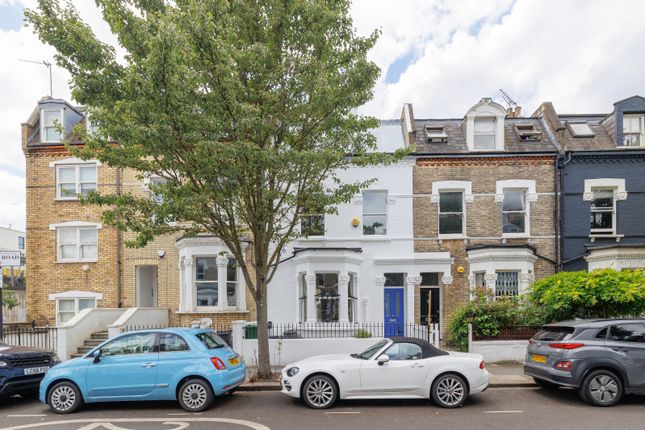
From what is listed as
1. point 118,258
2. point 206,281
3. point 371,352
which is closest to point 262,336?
point 371,352

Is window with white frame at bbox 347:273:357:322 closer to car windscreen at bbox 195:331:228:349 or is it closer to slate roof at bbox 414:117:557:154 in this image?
slate roof at bbox 414:117:557:154

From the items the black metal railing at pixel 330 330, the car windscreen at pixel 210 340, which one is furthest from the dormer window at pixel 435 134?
the car windscreen at pixel 210 340

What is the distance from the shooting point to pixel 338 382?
7520 mm

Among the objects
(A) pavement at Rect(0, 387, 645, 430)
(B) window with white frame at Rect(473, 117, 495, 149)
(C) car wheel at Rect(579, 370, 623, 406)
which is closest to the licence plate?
(A) pavement at Rect(0, 387, 645, 430)

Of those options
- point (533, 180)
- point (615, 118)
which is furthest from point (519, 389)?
point (615, 118)

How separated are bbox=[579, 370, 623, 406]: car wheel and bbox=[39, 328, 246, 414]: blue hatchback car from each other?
21.9ft

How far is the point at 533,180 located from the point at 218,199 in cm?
1215

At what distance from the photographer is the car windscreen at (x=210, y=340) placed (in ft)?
26.0

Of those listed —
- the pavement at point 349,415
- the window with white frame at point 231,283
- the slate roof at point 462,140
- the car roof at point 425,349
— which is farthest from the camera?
the slate roof at point 462,140

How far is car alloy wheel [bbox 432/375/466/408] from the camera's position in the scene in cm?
745

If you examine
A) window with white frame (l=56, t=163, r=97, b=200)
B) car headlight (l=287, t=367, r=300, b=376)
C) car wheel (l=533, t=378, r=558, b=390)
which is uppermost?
window with white frame (l=56, t=163, r=97, b=200)

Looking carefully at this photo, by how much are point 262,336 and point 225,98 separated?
18.3 feet

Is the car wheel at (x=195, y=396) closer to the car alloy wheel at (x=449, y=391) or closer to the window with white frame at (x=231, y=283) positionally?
the car alloy wheel at (x=449, y=391)

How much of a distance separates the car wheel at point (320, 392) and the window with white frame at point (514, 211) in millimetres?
10536
